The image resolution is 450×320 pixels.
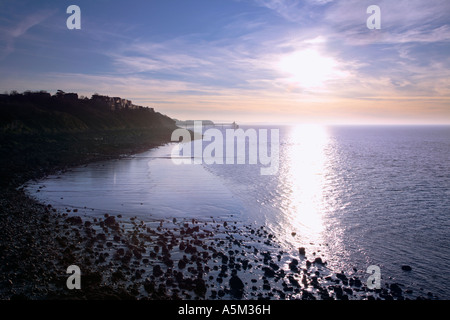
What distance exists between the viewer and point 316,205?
29.2 metres

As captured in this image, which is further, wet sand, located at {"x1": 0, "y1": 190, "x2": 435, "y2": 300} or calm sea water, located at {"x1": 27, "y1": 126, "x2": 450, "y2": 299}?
calm sea water, located at {"x1": 27, "y1": 126, "x2": 450, "y2": 299}

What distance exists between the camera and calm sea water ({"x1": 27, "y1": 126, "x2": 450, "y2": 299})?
57.7ft

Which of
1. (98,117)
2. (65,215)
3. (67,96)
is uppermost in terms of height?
(67,96)

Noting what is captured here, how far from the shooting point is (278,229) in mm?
21516

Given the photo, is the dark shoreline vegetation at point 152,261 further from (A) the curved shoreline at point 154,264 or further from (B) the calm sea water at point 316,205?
(B) the calm sea water at point 316,205

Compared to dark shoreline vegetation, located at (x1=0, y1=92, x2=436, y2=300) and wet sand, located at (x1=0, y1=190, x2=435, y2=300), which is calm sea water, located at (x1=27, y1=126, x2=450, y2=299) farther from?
wet sand, located at (x1=0, y1=190, x2=435, y2=300)

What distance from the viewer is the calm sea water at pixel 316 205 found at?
17.6m

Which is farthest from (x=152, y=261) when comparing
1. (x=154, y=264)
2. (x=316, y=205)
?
(x=316, y=205)

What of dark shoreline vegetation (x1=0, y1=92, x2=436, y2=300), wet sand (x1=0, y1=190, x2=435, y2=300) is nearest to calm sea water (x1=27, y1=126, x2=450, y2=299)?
dark shoreline vegetation (x1=0, y1=92, x2=436, y2=300)

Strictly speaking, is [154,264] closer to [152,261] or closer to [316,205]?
[152,261]

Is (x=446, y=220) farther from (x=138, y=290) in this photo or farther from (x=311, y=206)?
(x=138, y=290)

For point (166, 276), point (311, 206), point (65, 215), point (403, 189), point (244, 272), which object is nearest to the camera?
point (166, 276)
